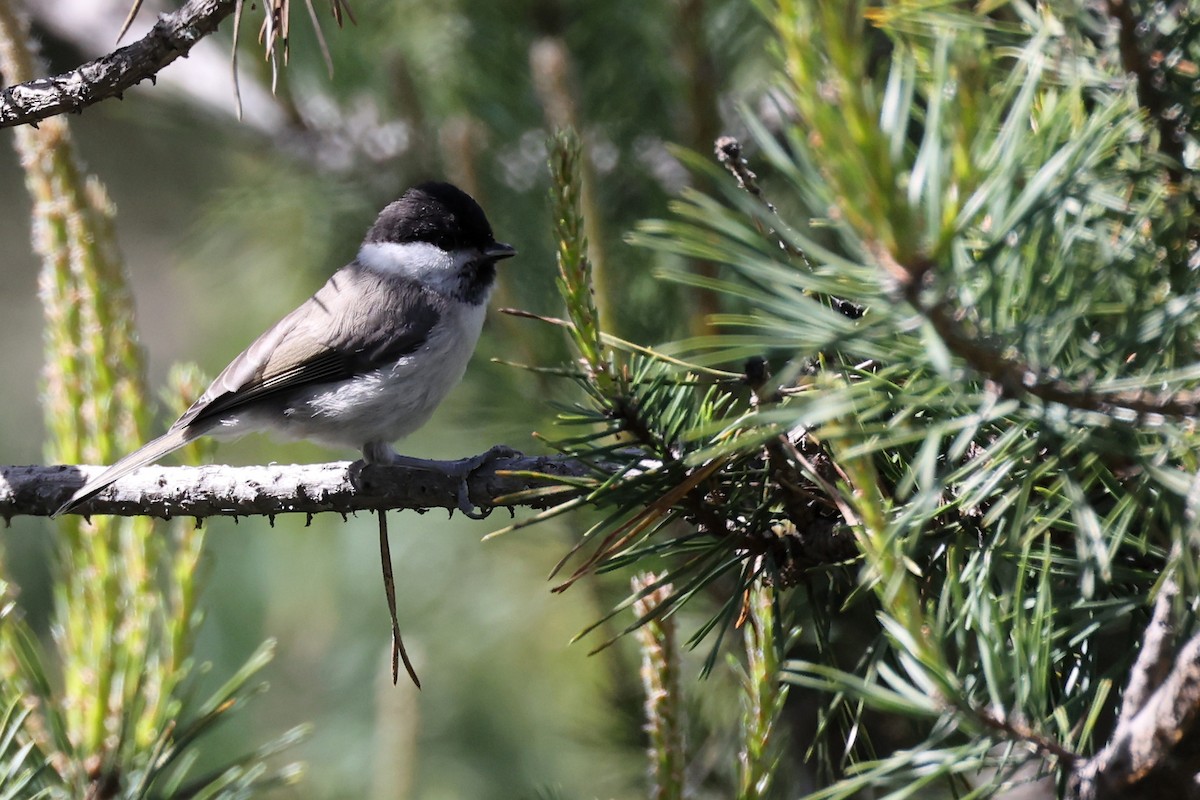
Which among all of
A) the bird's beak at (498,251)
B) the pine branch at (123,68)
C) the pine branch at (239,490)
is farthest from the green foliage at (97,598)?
the bird's beak at (498,251)

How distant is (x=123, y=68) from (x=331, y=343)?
1.21 metres

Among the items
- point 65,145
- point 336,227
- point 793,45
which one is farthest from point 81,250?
point 336,227

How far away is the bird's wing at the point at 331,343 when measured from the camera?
86.1 inches

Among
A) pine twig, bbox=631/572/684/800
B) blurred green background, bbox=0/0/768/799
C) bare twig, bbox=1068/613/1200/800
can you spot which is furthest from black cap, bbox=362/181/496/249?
bare twig, bbox=1068/613/1200/800

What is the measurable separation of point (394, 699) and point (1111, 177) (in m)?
1.86

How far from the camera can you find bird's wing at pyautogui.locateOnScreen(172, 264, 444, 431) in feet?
7.18

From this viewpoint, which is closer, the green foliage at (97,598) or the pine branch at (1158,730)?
the pine branch at (1158,730)

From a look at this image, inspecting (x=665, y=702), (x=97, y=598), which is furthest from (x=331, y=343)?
(x=665, y=702)

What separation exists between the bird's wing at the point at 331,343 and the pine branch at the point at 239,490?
0.76m

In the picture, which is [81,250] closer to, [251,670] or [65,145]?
[65,145]

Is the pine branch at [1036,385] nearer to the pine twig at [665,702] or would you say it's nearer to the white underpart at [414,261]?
the pine twig at [665,702]

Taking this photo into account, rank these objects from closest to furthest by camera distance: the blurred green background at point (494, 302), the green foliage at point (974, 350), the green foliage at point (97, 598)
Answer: the green foliage at point (974, 350) → the green foliage at point (97, 598) → the blurred green background at point (494, 302)

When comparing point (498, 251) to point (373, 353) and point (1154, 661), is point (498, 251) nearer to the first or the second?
point (373, 353)

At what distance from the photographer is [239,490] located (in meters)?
1.35
